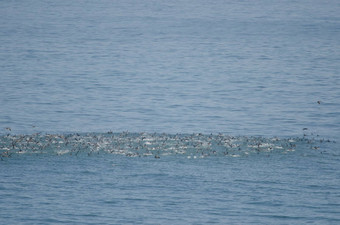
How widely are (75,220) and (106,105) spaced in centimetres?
2946

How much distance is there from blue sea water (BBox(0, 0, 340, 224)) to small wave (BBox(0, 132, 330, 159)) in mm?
103

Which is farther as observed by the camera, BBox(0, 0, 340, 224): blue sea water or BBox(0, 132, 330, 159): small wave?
BBox(0, 132, 330, 159): small wave

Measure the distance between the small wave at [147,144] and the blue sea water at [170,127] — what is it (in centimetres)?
10

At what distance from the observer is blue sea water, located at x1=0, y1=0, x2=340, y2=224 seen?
2823 centimetres

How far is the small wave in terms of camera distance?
3444 centimetres

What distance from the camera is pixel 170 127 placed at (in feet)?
146

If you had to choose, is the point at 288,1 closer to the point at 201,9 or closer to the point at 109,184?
the point at 201,9

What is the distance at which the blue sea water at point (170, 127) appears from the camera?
1112 inches

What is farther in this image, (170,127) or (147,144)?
(170,127)

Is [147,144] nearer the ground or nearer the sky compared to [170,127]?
nearer the sky

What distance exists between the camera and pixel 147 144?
35.9 meters

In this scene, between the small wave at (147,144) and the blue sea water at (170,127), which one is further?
the small wave at (147,144)

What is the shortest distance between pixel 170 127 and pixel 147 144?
→ 28.6ft

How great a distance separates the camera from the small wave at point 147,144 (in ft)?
113
